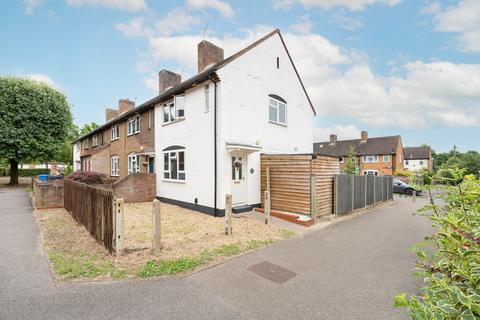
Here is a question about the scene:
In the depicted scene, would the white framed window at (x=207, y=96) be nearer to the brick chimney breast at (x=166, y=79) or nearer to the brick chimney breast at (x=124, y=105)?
the brick chimney breast at (x=166, y=79)

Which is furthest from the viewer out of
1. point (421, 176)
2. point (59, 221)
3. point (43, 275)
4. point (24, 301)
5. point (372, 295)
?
point (59, 221)

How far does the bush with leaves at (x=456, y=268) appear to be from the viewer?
154 cm

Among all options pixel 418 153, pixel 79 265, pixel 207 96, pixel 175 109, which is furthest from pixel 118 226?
pixel 418 153

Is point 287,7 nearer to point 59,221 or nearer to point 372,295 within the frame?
point 372,295

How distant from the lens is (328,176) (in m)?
10.7

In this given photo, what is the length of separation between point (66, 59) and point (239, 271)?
12.8m

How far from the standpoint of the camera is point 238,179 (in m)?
11.3

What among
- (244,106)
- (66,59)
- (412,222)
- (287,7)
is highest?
(287,7)

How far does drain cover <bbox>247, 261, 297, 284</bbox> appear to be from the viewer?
4840 millimetres

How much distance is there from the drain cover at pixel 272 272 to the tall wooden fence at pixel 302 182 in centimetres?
479

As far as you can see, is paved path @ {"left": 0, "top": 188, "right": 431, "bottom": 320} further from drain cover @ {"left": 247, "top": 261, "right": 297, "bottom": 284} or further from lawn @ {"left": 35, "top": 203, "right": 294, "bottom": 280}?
lawn @ {"left": 35, "top": 203, "right": 294, "bottom": 280}

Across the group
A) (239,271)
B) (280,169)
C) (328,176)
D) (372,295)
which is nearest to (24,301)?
(239,271)

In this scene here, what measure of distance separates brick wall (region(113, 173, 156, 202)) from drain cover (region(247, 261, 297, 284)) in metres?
10.8

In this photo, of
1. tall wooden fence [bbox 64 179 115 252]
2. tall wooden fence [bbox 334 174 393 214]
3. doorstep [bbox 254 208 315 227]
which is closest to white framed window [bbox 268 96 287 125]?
tall wooden fence [bbox 334 174 393 214]
